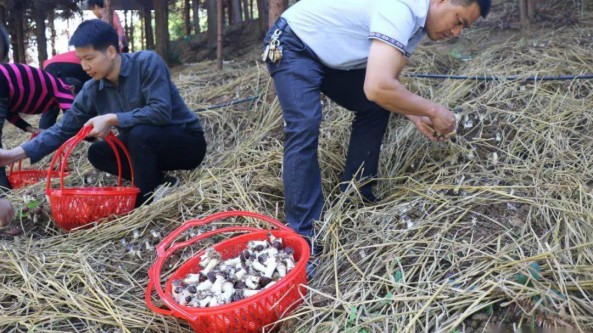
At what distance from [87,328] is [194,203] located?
830 millimetres

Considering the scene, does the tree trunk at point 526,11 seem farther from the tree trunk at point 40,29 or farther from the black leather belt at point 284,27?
the tree trunk at point 40,29

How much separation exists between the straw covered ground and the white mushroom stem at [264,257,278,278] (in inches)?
5.4

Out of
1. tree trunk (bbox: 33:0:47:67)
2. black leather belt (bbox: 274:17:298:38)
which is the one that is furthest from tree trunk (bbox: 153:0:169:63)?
black leather belt (bbox: 274:17:298:38)

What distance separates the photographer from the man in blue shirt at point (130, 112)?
8.25 feet

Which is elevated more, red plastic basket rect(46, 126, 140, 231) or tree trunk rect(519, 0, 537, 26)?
tree trunk rect(519, 0, 537, 26)

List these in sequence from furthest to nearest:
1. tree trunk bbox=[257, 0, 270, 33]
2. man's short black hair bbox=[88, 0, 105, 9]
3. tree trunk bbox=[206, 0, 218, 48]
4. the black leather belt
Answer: tree trunk bbox=[206, 0, 218, 48], tree trunk bbox=[257, 0, 270, 33], man's short black hair bbox=[88, 0, 105, 9], the black leather belt

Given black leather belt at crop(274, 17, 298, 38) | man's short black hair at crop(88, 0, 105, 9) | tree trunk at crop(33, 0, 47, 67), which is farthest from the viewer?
tree trunk at crop(33, 0, 47, 67)

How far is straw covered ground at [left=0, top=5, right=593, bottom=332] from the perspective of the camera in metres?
1.54

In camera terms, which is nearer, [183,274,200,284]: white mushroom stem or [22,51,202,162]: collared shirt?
[183,274,200,284]: white mushroom stem

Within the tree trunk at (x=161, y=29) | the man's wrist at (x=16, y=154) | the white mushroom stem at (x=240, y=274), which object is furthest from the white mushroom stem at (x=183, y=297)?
the tree trunk at (x=161, y=29)

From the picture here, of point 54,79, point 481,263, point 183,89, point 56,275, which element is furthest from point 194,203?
point 183,89

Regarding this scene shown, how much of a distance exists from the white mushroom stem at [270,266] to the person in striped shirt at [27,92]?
7.26 feet

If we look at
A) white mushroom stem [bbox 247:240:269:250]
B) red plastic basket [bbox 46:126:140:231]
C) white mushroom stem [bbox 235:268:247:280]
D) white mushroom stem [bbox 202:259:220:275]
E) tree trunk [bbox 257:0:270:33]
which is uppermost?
tree trunk [bbox 257:0:270:33]

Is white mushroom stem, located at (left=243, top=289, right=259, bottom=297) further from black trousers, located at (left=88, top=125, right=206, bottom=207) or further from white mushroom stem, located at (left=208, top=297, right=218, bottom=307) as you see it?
black trousers, located at (left=88, top=125, right=206, bottom=207)
